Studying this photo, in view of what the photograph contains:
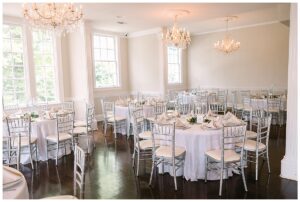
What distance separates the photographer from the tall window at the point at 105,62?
979cm

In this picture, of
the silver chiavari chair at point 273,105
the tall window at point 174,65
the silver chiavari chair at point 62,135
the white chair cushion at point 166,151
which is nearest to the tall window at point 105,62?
the tall window at point 174,65

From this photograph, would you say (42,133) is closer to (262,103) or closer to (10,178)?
(10,178)

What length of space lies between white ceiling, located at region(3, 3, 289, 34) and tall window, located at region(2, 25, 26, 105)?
22.5 inches

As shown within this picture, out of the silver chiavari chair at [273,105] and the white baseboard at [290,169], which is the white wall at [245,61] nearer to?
the silver chiavari chair at [273,105]

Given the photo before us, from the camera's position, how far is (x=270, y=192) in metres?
3.74

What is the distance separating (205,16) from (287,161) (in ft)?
16.3

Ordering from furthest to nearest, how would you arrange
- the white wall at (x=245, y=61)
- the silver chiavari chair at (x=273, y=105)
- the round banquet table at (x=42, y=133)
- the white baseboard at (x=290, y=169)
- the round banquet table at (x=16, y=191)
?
the white wall at (x=245, y=61) < the silver chiavari chair at (x=273, y=105) < the round banquet table at (x=42, y=133) < the white baseboard at (x=290, y=169) < the round banquet table at (x=16, y=191)

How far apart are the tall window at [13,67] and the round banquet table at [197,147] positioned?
18.3 feet

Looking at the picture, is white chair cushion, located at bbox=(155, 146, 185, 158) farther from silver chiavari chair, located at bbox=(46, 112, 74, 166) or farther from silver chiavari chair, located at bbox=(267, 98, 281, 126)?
silver chiavari chair, located at bbox=(267, 98, 281, 126)

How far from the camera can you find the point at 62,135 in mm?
5512

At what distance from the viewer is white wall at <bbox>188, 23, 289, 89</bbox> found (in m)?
9.62

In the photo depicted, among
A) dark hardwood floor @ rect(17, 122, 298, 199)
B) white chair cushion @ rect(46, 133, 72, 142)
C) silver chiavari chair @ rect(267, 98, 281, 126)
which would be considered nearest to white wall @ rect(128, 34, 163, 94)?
silver chiavari chair @ rect(267, 98, 281, 126)

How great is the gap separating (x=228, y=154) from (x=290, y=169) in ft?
3.69

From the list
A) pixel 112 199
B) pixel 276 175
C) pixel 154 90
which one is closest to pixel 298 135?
pixel 276 175
